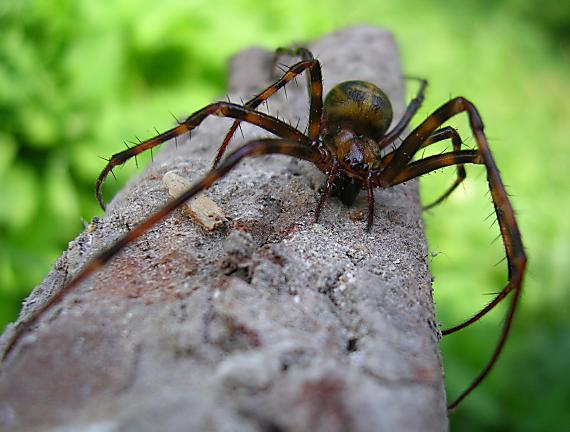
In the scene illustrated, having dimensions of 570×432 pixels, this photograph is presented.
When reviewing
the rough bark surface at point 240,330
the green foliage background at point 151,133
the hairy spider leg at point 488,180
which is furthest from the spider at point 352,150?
the green foliage background at point 151,133

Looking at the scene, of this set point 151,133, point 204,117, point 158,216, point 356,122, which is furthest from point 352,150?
point 151,133

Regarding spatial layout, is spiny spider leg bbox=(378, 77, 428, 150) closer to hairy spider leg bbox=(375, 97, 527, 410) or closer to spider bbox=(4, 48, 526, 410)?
spider bbox=(4, 48, 526, 410)

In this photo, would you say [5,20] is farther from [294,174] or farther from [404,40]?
[404,40]

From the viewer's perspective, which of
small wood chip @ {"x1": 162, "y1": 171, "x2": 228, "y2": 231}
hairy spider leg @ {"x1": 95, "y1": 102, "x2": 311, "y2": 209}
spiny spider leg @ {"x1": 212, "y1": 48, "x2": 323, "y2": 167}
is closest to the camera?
small wood chip @ {"x1": 162, "y1": 171, "x2": 228, "y2": 231}

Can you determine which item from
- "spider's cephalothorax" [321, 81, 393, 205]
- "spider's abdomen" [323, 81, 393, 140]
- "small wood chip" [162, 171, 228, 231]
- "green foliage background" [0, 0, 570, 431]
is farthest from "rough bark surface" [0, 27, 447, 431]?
"green foliage background" [0, 0, 570, 431]

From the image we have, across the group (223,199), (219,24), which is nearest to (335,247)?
(223,199)

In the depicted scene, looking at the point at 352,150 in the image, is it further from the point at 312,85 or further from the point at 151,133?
the point at 151,133

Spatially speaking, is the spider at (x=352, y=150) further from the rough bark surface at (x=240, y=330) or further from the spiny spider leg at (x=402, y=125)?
the rough bark surface at (x=240, y=330)
